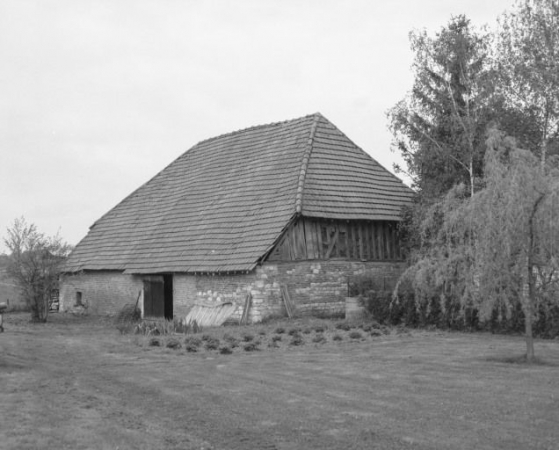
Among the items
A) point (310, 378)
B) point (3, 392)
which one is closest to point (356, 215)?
point (310, 378)

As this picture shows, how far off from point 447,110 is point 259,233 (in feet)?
32.4

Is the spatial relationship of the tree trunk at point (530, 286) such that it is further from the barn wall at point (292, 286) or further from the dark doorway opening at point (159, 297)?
the dark doorway opening at point (159, 297)

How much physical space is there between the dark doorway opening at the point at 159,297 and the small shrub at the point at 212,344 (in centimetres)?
1001

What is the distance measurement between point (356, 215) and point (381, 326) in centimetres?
532

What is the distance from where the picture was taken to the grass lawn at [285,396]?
820 cm

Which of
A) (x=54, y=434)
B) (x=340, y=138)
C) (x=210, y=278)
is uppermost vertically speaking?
(x=340, y=138)

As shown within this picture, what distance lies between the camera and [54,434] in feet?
27.3

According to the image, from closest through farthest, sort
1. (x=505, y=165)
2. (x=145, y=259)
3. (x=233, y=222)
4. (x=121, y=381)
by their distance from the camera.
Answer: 1. (x=121, y=381)
2. (x=505, y=165)
3. (x=233, y=222)
4. (x=145, y=259)

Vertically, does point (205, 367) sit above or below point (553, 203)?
below

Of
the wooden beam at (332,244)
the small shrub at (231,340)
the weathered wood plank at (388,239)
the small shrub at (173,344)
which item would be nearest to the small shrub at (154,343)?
the small shrub at (173,344)

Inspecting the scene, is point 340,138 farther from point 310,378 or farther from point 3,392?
point 3,392

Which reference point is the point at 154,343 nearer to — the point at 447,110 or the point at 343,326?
the point at 343,326

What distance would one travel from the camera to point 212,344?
1702 centimetres

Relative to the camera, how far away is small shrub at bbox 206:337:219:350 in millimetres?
16828
